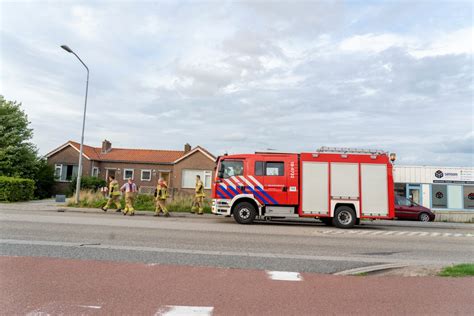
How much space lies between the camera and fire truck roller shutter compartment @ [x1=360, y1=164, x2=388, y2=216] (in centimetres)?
1380

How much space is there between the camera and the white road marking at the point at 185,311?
4.09 meters

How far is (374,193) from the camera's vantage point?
13.9 m

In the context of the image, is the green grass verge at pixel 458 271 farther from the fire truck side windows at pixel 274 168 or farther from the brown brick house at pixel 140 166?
the brown brick house at pixel 140 166

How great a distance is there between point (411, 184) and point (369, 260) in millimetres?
23476

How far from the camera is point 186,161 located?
36406mm

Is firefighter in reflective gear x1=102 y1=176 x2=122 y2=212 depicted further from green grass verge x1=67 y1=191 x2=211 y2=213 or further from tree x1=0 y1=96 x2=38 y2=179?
tree x1=0 y1=96 x2=38 y2=179

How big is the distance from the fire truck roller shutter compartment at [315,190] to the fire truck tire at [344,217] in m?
0.47

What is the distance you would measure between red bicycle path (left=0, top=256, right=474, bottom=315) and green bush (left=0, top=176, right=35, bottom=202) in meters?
18.3

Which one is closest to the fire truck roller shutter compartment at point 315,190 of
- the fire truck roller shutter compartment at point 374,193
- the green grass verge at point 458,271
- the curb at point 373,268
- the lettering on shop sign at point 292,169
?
the lettering on shop sign at point 292,169

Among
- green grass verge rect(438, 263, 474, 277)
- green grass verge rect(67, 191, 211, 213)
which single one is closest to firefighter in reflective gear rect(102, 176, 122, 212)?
green grass verge rect(67, 191, 211, 213)

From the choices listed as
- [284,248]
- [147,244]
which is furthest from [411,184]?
[147,244]

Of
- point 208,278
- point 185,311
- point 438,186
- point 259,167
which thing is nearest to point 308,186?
point 259,167

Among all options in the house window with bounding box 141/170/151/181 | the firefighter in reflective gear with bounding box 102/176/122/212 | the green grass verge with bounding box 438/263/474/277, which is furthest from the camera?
the house window with bounding box 141/170/151/181

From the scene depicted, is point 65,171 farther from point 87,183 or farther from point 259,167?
point 259,167
